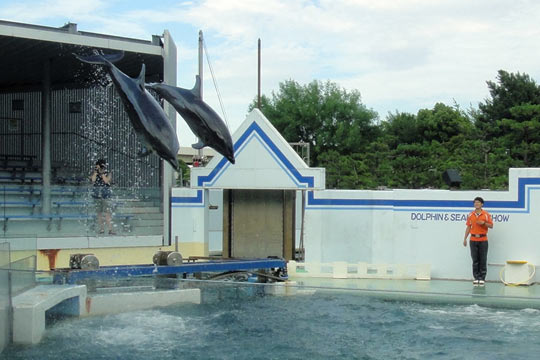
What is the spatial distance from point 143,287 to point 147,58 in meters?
8.76

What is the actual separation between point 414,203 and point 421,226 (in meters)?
0.51

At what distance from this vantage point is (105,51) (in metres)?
17.9

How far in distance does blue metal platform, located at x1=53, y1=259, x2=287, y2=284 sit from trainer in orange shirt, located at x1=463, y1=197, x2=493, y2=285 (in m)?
3.82

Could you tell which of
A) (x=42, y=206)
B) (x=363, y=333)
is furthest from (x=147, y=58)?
(x=363, y=333)

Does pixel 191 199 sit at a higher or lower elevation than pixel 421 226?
higher

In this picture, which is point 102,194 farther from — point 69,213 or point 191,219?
point 191,219

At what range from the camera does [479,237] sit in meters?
14.6

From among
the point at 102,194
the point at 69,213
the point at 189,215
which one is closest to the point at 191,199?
the point at 189,215

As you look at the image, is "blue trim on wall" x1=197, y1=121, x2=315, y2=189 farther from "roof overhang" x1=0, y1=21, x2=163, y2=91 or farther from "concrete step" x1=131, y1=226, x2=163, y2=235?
"roof overhang" x1=0, y1=21, x2=163, y2=91

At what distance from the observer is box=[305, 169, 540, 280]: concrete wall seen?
14953mm

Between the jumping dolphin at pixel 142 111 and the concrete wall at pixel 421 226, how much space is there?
6560 millimetres

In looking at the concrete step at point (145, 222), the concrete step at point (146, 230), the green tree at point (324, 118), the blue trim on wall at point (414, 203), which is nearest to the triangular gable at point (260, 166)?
the blue trim on wall at point (414, 203)

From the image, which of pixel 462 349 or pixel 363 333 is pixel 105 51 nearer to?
pixel 363 333

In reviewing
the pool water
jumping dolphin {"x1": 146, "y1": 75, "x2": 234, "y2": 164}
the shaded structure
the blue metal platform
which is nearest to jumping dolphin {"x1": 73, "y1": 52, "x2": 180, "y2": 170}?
jumping dolphin {"x1": 146, "y1": 75, "x2": 234, "y2": 164}
